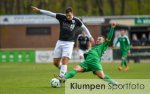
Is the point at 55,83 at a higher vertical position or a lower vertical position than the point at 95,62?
lower

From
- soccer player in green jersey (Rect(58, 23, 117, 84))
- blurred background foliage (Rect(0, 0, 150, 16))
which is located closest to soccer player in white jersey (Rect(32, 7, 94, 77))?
soccer player in green jersey (Rect(58, 23, 117, 84))

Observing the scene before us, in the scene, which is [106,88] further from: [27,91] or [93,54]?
[27,91]

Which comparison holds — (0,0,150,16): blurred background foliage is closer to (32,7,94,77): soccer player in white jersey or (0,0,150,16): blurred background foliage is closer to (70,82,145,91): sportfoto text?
(32,7,94,77): soccer player in white jersey

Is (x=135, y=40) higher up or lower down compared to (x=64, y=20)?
lower down

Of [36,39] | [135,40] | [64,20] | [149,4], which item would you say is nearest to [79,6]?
[149,4]

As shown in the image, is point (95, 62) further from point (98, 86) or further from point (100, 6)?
point (100, 6)

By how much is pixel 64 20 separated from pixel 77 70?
123 inches

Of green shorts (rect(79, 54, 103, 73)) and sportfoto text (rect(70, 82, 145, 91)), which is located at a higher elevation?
green shorts (rect(79, 54, 103, 73))

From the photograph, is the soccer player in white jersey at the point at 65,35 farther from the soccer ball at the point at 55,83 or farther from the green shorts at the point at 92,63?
the green shorts at the point at 92,63

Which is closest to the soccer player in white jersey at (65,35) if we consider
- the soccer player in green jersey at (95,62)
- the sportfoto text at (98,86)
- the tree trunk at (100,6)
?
the soccer player in green jersey at (95,62)

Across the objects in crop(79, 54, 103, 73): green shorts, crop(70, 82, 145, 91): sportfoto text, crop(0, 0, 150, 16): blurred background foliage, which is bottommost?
crop(0, 0, 150, 16): blurred background foliage

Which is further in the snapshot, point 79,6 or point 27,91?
point 79,6

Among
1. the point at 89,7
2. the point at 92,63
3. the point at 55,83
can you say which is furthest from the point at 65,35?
the point at 89,7

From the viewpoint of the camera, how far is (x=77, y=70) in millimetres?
16969
